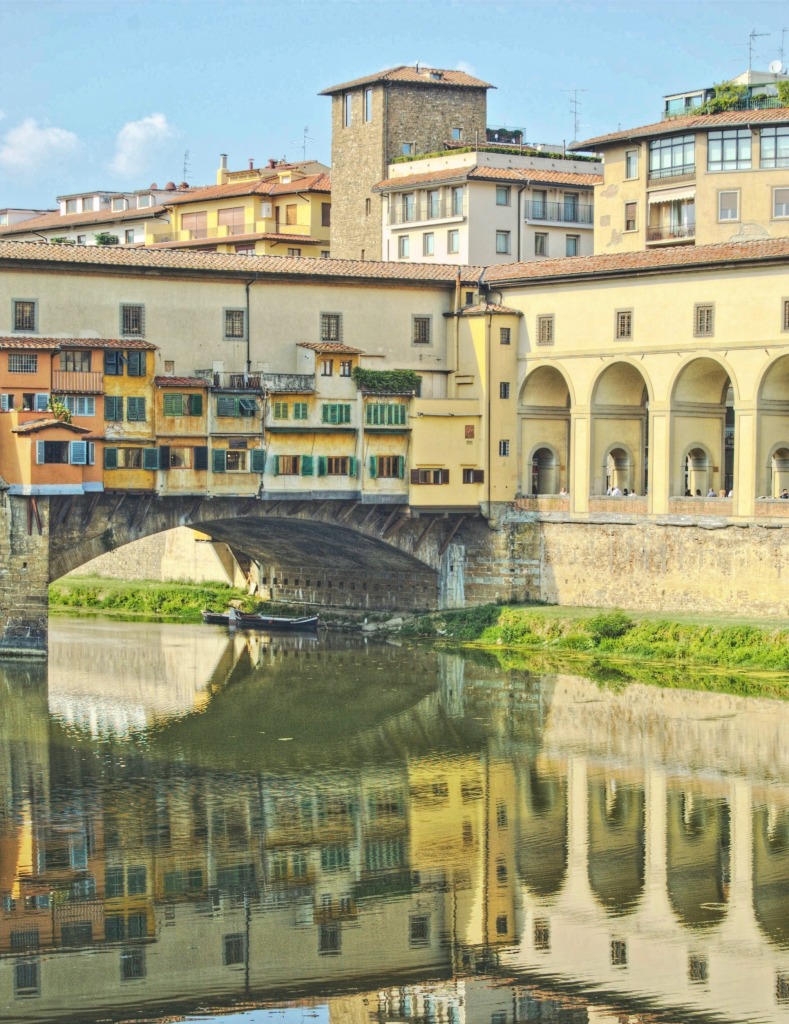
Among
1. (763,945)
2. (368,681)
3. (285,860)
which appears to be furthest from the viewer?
(368,681)

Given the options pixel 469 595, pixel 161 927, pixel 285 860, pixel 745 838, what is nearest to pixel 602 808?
pixel 745 838

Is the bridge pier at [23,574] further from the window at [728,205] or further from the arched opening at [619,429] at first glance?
the window at [728,205]

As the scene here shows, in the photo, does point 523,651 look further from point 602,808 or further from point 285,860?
point 285,860

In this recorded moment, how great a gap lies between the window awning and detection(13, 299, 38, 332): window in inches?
887

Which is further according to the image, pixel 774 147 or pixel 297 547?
pixel 774 147

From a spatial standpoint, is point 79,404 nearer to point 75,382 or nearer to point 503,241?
point 75,382

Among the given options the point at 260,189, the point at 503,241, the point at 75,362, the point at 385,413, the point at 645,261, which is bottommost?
the point at 385,413

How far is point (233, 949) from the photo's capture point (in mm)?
25500

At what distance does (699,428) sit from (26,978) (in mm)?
30986

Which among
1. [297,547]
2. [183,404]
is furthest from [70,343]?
[297,547]

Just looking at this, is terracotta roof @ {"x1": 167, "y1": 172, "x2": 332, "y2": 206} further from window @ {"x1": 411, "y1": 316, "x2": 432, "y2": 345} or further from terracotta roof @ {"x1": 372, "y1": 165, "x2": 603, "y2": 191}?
window @ {"x1": 411, "y1": 316, "x2": 432, "y2": 345}

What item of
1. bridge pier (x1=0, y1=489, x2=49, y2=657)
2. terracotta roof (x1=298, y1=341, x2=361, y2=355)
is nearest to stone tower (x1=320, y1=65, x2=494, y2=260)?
terracotta roof (x1=298, y1=341, x2=361, y2=355)

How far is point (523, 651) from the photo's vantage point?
49.2 m

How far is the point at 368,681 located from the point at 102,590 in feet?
63.0
